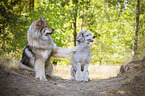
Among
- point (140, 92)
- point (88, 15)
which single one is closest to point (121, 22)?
point (88, 15)

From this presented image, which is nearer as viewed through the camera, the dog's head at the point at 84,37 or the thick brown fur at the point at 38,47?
the thick brown fur at the point at 38,47

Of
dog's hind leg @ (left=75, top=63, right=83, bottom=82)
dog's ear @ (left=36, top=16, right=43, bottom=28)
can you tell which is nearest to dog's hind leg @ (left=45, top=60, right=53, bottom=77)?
dog's hind leg @ (left=75, top=63, right=83, bottom=82)

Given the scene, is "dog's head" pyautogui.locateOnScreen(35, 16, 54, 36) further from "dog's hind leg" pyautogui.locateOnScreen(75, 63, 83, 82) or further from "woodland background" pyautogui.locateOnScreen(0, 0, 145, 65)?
"dog's hind leg" pyautogui.locateOnScreen(75, 63, 83, 82)

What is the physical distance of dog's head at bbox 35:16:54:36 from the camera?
16.8 ft

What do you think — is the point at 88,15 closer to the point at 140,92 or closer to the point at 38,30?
the point at 38,30

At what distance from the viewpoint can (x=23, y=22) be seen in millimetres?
6832

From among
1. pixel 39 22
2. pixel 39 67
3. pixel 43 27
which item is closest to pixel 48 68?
pixel 39 67

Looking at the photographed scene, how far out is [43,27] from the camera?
5.20 m

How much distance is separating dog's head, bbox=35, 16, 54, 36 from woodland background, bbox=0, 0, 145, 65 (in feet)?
5.20

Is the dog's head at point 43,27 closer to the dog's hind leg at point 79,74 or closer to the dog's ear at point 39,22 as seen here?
the dog's ear at point 39,22

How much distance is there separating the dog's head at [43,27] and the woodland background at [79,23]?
1586mm

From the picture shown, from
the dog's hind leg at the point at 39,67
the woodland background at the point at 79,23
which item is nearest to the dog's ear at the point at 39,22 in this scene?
the dog's hind leg at the point at 39,67

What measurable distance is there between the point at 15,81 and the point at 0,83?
42 centimetres

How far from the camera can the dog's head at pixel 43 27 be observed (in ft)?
16.8
